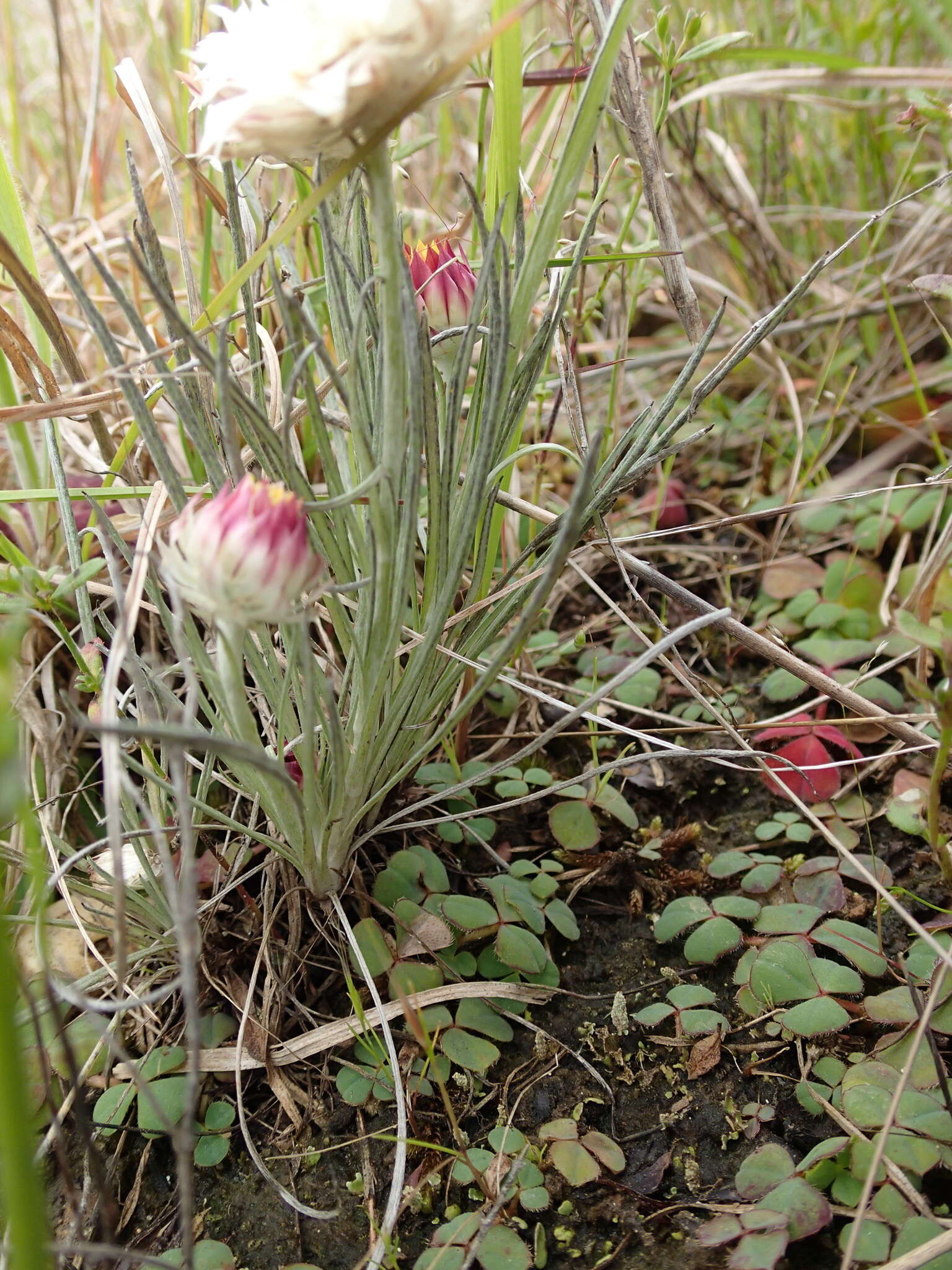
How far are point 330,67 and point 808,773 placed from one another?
0.75 meters

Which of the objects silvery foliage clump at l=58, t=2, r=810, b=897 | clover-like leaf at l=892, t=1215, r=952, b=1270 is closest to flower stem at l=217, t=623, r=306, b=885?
silvery foliage clump at l=58, t=2, r=810, b=897

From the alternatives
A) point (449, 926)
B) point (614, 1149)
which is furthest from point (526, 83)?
point (614, 1149)

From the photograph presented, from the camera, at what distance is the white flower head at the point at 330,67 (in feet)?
1.50

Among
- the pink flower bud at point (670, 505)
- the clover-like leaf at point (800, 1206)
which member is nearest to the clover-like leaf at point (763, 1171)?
the clover-like leaf at point (800, 1206)

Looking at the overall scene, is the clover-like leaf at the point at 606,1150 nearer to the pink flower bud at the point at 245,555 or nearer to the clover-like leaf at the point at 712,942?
the clover-like leaf at the point at 712,942

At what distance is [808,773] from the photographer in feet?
3.06

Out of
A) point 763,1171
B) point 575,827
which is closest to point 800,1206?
point 763,1171

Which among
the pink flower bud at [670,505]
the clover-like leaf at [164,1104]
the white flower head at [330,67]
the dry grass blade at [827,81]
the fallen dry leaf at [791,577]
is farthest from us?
the pink flower bud at [670,505]

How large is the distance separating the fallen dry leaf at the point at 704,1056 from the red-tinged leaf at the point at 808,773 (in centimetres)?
26

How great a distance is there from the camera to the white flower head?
458 millimetres

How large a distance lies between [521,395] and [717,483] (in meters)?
Answer: 0.74

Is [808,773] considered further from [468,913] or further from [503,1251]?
[503,1251]

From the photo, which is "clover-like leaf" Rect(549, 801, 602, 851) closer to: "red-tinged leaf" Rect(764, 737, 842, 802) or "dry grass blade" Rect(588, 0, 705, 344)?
"red-tinged leaf" Rect(764, 737, 842, 802)

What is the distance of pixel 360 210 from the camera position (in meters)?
0.72
